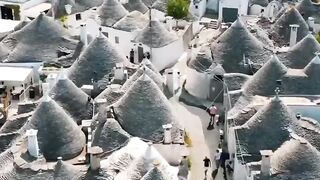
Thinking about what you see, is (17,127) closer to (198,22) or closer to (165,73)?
(165,73)

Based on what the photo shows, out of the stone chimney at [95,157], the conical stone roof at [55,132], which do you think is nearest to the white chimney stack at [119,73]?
the conical stone roof at [55,132]

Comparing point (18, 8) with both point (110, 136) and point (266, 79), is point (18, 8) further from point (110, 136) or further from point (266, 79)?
point (110, 136)

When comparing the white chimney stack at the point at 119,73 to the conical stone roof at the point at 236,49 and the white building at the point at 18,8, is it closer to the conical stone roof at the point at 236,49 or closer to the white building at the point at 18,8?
the conical stone roof at the point at 236,49

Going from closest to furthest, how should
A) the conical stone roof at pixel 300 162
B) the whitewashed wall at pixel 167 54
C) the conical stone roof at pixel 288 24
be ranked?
1. the conical stone roof at pixel 300 162
2. the whitewashed wall at pixel 167 54
3. the conical stone roof at pixel 288 24

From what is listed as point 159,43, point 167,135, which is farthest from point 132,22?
point 167,135

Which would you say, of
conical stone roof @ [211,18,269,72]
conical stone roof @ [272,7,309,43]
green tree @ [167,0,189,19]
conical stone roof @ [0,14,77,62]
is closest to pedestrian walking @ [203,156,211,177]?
conical stone roof @ [211,18,269,72]
